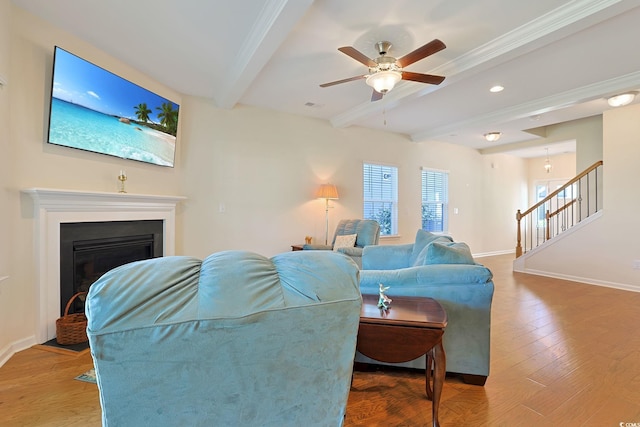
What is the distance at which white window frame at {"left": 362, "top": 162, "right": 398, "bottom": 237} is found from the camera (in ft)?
18.4

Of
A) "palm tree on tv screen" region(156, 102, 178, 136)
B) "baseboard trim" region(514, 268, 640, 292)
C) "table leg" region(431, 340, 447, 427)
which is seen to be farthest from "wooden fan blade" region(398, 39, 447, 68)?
"baseboard trim" region(514, 268, 640, 292)

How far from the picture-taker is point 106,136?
Answer: 2.90 metres

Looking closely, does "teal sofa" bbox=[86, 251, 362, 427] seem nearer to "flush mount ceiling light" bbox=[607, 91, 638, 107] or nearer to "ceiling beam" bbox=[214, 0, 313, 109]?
"ceiling beam" bbox=[214, 0, 313, 109]

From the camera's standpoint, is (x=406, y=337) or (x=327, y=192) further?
(x=327, y=192)

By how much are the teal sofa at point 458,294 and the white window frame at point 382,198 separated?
11.8ft

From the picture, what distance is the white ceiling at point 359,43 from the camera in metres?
2.27

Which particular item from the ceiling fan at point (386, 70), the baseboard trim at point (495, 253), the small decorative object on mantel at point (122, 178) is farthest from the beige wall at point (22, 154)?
the baseboard trim at point (495, 253)

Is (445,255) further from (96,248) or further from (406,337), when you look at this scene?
(96,248)

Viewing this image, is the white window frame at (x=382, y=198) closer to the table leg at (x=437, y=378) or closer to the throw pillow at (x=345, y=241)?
the throw pillow at (x=345, y=241)

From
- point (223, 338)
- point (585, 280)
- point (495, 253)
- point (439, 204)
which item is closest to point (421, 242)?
point (223, 338)

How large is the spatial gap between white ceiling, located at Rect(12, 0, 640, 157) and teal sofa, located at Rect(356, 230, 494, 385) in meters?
1.84

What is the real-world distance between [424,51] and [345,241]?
260 centimetres

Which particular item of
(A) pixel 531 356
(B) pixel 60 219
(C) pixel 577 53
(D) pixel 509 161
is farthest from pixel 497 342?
(D) pixel 509 161

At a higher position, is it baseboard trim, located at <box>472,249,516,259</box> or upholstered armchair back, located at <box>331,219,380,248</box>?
upholstered armchair back, located at <box>331,219,380,248</box>
